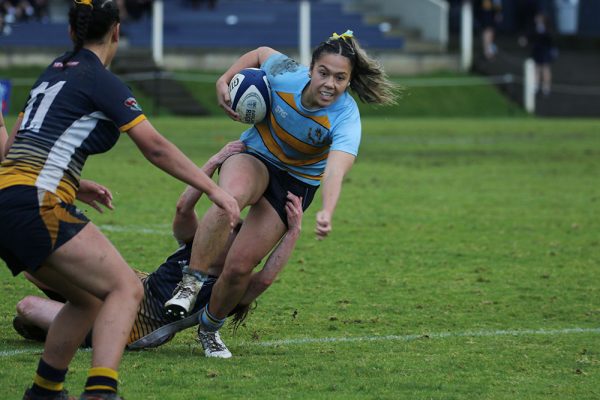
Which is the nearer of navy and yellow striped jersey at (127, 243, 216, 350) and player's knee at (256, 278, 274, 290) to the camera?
navy and yellow striped jersey at (127, 243, 216, 350)

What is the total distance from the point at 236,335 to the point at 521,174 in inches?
464

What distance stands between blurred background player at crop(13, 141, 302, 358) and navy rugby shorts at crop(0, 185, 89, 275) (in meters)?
1.92

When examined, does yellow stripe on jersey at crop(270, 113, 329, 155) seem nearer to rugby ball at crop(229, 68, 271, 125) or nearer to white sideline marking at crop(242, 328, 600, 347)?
rugby ball at crop(229, 68, 271, 125)

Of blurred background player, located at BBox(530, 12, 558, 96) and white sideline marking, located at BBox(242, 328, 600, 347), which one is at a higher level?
white sideline marking, located at BBox(242, 328, 600, 347)

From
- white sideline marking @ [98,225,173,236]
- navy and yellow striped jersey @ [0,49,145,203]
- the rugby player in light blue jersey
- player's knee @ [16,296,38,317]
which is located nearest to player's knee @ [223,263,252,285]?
the rugby player in light blue jersey

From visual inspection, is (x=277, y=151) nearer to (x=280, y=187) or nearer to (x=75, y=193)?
(x=280, y=187)

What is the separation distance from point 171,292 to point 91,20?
2419mm

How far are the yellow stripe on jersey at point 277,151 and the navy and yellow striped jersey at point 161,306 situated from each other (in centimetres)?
85

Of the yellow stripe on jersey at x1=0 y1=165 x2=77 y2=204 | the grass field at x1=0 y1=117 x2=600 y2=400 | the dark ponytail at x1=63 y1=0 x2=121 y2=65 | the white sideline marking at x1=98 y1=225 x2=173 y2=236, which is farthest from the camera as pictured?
the white sideline marking at x1=98 y1=225 x2=173 y2=236

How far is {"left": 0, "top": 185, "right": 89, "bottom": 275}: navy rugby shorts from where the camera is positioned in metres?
5.50

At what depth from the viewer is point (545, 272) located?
10.8 metres

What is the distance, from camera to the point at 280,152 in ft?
25.3

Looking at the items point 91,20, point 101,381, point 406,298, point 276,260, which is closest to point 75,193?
point 91,20

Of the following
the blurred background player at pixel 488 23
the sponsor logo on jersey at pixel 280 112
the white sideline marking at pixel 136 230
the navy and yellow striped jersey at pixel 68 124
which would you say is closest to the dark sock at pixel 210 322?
the sponsor logo on jersey at pixel 280 112
